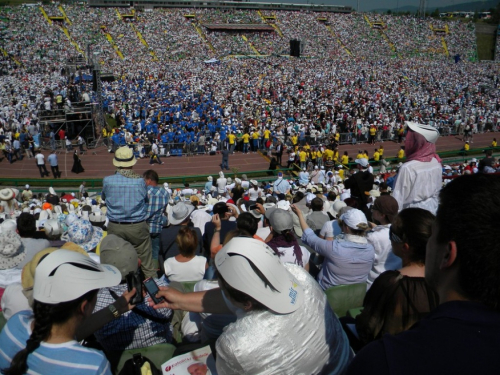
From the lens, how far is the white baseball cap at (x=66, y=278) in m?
2.13

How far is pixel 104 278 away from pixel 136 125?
73.2ft

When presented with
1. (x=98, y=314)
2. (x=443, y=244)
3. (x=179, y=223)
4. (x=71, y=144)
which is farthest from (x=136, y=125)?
(x=443, y=244)

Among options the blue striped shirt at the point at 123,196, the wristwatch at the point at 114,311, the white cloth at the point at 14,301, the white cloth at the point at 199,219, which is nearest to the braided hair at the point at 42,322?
the wristwatch at the point at 114,311

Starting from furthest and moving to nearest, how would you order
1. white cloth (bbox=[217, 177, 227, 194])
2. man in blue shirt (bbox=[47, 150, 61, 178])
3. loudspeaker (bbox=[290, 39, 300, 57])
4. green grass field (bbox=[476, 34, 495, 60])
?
green grass field (bbox=[476, 34, 495, 60])
loudspeaker (bbox=[290, 39, 300, 57])
man in blue shirt (bbox=[47, 150, 61, 178])
white cloth (bbox=[217, 177, 227, 194])

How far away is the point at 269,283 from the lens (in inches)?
83.1

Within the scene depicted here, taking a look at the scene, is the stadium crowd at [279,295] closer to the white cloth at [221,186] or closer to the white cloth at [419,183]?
the white cloth at [419,183]

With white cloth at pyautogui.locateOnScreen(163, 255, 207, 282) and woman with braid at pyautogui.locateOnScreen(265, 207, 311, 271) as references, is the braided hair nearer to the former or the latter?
white cloth at pyautogui.locateOnScreen(163, 255, 207, 282)

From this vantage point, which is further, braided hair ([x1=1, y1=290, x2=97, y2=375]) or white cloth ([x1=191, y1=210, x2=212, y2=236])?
white cloth ([x1=191, y1=210, x2=212, y2=236])

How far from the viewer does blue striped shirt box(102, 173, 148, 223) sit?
15.8ft

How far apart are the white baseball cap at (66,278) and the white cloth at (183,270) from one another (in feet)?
6.26

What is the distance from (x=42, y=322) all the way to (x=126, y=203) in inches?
109

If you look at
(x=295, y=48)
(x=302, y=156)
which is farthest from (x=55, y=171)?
(x=295, y=48)

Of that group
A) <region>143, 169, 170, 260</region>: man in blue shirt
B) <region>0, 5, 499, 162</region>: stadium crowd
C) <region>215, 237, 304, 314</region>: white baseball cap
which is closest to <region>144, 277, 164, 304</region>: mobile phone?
<region>215, 237, 304, 314</region>: white baseball cap

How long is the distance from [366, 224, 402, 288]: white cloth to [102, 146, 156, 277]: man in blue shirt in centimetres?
253
